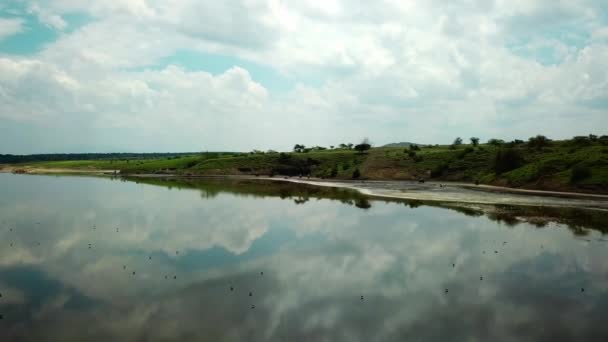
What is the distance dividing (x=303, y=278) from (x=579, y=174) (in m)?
75.0

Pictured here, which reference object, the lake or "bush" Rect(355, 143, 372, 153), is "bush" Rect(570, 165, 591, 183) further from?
"bush" Rect(355, 143, 372, 153)

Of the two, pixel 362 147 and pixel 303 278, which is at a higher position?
pixel 362 147

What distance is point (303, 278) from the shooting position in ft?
88.7

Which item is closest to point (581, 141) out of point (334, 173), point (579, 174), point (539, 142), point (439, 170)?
point (539, 142)

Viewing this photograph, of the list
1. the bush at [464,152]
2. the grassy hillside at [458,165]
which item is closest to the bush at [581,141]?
the grassy hillside at [458,165]

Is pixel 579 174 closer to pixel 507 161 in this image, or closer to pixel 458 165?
pixel 507 161

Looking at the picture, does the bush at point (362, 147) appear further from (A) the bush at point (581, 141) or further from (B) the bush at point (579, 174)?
(B) the bush at point (579, 174)

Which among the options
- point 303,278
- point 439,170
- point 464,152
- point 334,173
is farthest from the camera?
point 334,173

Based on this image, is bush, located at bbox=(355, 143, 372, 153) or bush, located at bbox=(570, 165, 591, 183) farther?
bush, located at bbox=(355, 143, 372, 153)

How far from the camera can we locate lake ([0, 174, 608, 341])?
19469 mm

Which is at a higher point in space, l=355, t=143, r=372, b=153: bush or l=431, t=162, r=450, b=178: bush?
l=355, t=143, r=372, b=153: bush

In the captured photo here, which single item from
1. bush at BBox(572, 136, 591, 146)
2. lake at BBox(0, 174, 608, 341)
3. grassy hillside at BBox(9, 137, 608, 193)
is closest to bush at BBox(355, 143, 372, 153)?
grassy hillside at BBox(9, 137, 608, 193)

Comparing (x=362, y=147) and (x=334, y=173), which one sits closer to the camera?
(x=334, y=173)

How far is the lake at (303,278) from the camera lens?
1947cm
